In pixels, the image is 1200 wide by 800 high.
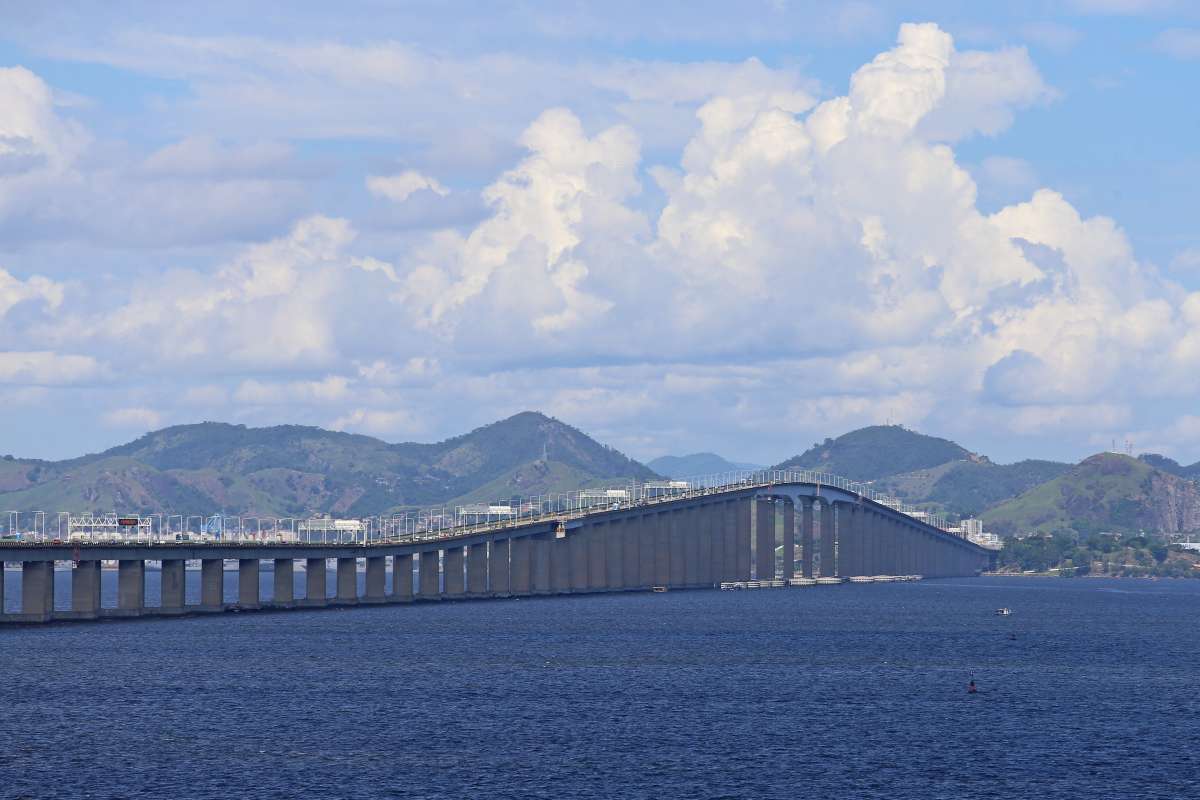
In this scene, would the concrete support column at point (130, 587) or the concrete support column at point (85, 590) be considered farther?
the concrete support column at point (130, 587)

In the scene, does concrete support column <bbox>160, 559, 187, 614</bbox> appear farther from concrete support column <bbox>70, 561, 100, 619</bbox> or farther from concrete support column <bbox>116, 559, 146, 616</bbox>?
concrete support column <bbox>70, 561, 100, 619</bbox>

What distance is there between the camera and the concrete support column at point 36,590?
17350 cm

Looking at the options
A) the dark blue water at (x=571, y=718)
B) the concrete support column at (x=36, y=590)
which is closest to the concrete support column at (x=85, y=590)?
the concrete support column at (x=36, y=590)

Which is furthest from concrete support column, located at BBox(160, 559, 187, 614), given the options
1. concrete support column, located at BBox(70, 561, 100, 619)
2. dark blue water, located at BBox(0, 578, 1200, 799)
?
dark blue water, located at BBox(0, 578, 1200, 799)

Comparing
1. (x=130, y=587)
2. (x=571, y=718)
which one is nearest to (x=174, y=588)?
(x=130, y=587)

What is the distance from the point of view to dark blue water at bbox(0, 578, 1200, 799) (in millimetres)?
93438

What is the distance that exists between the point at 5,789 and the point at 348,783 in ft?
52.0

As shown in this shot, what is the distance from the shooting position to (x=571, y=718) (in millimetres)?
116562

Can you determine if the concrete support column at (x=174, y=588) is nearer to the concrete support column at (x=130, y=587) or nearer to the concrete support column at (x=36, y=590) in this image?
the concrete support column at (x=130, y=587)

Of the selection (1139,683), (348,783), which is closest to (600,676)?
(1139,683)

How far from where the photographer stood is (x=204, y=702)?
121375mm

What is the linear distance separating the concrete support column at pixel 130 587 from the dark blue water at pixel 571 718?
7044 millimetres

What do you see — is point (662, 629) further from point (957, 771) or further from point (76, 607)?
point (957, 771)

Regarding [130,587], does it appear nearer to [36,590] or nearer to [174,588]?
[174,588]
